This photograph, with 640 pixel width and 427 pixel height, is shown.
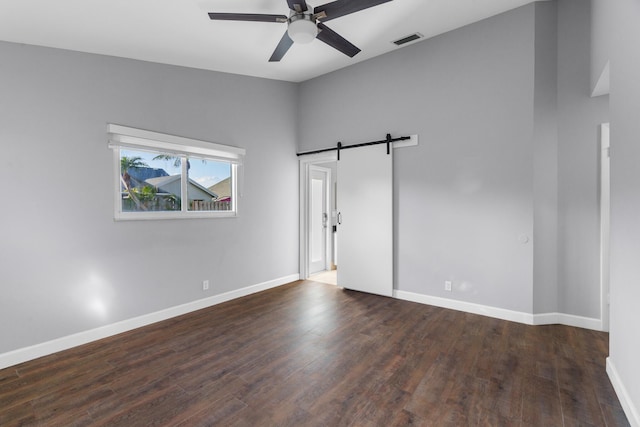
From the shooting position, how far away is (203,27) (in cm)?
290

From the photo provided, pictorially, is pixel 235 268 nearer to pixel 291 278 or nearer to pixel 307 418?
pixel 291 278

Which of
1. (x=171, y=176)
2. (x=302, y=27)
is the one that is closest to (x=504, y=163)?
(x=302, y=27)

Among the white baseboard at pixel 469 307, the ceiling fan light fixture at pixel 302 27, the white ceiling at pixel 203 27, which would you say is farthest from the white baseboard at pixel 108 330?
the ceiling fan light fixture at pixel 302 27

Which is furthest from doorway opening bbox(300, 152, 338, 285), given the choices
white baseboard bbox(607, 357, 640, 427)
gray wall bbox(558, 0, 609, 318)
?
white baseboard bbox(607, 357, 640, 427)

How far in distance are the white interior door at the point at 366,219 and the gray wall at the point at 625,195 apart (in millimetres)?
2372

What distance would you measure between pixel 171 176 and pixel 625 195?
423 cm

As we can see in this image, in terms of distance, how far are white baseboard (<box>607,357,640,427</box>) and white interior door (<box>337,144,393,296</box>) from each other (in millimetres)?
2352

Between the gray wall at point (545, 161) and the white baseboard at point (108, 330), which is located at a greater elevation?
the gray wall at point (545, 161)

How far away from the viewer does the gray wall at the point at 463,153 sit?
338 centimetres

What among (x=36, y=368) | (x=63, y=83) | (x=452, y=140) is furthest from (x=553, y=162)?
(x=36, y=368)

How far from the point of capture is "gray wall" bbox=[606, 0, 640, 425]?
180 centimetres

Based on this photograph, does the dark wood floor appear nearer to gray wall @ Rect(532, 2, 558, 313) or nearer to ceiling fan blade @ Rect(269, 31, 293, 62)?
gray wall @ Rect(532, 2, 558, 313)

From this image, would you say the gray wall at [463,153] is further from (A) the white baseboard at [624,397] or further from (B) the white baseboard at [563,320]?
(A) the white baseboard at [624,397]

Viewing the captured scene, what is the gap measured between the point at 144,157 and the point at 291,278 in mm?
2928
